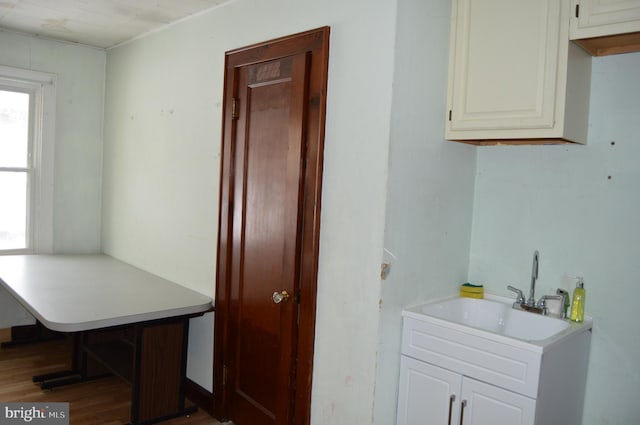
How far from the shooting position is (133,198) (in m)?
4.27

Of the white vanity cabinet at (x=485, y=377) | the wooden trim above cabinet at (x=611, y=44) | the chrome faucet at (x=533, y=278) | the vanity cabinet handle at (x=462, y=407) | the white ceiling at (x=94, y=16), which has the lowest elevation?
the vanity cabinet handle at (x=462, y=407)

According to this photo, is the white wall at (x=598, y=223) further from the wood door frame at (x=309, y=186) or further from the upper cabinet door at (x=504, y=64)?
the wood door frame at (x=309, y=186)

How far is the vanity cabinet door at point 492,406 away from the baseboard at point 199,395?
5.62 ft

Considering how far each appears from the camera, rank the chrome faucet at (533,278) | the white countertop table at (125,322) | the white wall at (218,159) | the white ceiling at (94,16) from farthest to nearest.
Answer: the white ceiling at (94,16) < the white countertop table at (125,322) < the chrome faucet at (533,278) < the white wall at (218,159)

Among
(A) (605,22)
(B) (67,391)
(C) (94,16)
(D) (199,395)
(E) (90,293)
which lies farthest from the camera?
(C) (94,16)

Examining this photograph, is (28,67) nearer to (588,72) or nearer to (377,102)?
(377,102)

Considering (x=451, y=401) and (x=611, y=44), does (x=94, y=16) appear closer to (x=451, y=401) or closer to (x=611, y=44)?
(x=611, y=44)

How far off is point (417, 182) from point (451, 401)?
990 millimetres

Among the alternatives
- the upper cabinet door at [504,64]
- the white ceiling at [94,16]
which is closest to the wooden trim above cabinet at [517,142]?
the upper cabinet door at [504,64]

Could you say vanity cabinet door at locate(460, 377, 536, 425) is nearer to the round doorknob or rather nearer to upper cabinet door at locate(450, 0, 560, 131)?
the round doorknob

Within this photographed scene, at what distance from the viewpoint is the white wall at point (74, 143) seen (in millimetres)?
4438

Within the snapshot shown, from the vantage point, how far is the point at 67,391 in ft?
11.6

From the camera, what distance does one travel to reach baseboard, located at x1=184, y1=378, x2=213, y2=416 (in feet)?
10.7

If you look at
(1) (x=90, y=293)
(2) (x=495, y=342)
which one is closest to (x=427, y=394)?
(2) (x=495, y=342)
